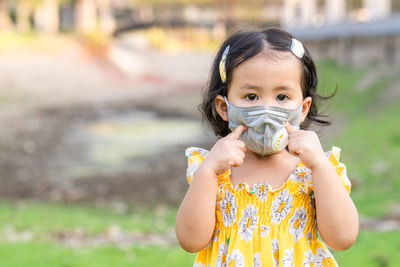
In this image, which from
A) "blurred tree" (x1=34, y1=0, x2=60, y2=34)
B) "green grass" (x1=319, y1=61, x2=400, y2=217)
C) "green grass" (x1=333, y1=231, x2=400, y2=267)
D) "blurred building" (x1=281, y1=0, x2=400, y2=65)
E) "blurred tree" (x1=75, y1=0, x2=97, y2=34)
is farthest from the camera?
"blurred tree" (x1=75, y1=0, x2=97, y2=34)

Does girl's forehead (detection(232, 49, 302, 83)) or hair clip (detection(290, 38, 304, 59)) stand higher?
hair clip (detection(290, 38, 304, 59))

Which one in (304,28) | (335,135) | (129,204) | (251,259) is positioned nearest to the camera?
(251,259)

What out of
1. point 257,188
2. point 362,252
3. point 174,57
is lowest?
point 174,57

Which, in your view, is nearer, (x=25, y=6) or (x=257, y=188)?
(x=257, y=188)

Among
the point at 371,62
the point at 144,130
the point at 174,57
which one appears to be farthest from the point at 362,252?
the point at 174,57

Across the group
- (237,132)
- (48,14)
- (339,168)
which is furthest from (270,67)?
(48,14)

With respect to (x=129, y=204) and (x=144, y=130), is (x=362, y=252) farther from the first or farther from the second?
(x=144, y=130)

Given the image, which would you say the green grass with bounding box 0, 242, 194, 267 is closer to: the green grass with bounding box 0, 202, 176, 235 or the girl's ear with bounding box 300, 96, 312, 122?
the green grass with bounding box 0, 202, 176, 235

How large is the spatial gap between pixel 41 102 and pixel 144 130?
302 inches

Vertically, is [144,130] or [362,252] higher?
[362,252]

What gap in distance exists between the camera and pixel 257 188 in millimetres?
2529

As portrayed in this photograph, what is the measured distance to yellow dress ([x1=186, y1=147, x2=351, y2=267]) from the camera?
2.45 metres

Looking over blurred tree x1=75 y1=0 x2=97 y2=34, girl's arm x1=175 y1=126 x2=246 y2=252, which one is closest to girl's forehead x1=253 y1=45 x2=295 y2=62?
girl's arm x1=175 y1=126 x2=246 y2=252

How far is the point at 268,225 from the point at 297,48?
0.76 m
